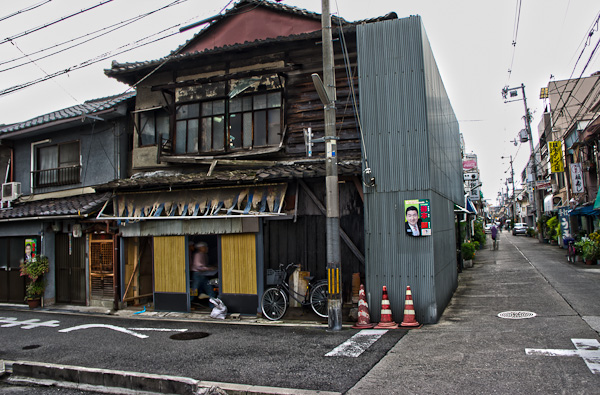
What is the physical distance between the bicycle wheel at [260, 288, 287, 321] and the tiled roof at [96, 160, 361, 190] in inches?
112

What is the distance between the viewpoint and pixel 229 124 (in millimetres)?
12734

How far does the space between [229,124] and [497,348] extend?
897cm

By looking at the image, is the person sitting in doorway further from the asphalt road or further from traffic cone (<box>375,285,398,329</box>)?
traffic cone (<box>375,285,398,329</box>)

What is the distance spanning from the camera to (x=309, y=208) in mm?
11117

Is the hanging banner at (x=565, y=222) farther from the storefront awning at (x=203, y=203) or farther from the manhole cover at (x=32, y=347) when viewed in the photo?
the manhole cover at (x=32, y=347)

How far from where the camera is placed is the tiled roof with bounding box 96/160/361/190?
10.4 metres

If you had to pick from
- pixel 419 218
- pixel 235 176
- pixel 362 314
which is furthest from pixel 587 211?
pixel 235 176

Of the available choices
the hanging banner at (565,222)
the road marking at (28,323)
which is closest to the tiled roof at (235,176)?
the road marking at (28,323)

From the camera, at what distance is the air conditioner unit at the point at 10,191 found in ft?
54.2

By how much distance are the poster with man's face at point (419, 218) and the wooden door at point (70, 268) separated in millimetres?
10522

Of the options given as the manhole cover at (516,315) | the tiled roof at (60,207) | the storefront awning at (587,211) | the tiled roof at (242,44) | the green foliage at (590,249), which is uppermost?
the tiled roof at (242,44)

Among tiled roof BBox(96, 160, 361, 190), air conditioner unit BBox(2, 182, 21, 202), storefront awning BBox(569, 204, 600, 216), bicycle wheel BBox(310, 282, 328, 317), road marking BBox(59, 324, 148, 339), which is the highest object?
air conditioner unit BBox(2, 182, 21, 202)

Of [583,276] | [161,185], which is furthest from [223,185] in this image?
[583,276]

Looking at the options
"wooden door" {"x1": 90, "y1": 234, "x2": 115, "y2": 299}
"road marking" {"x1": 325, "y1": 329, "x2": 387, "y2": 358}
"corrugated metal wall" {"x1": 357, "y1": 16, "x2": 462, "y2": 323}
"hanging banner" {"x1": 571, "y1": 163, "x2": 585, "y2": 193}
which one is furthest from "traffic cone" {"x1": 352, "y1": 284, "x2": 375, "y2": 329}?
"hanging banner" {"x1": 571, "y1": 163, "x2": 585, "y2": 193}
